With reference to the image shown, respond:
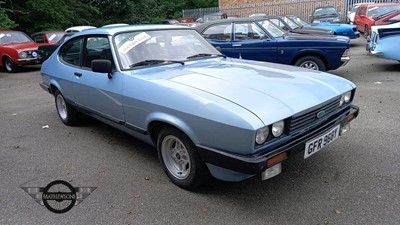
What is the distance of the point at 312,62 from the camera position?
764 centimetres

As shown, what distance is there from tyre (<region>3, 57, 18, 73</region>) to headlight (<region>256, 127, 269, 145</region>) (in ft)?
39.9

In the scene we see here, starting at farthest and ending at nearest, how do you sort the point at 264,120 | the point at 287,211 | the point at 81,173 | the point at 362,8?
the point at 362,8 < the point at 81,173 < the point at 287,211 < the point at 264,120

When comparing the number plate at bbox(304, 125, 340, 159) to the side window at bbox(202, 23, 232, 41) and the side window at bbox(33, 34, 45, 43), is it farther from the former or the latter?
the side window at bbox(33, 34, 45, 43)

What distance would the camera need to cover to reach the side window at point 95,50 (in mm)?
4043

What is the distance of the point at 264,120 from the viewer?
259 cm

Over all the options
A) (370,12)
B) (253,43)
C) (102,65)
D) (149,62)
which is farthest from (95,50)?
→ (370,12)

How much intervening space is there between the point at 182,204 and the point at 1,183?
81.3 inches

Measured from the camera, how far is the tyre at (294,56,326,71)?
24.8 ft

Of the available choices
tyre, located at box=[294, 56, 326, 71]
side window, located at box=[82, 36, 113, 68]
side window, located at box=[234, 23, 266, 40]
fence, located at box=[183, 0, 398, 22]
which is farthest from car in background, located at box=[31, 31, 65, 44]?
fence, located at box=[183, 0, 398, 22]

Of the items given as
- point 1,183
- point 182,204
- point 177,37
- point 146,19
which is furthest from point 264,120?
point 146,19

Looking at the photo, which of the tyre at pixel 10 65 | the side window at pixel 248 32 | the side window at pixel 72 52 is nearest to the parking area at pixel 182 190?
the side window at pixel 72 52

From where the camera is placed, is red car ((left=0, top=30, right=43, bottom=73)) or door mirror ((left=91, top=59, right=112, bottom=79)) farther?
red car ((left=0, top=30, right=43, bottom=73))

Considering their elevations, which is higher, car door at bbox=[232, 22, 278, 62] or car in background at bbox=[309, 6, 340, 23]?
car in background at bbox=[309, 6, 340, 23]

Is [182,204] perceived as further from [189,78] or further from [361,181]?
[361,181]
